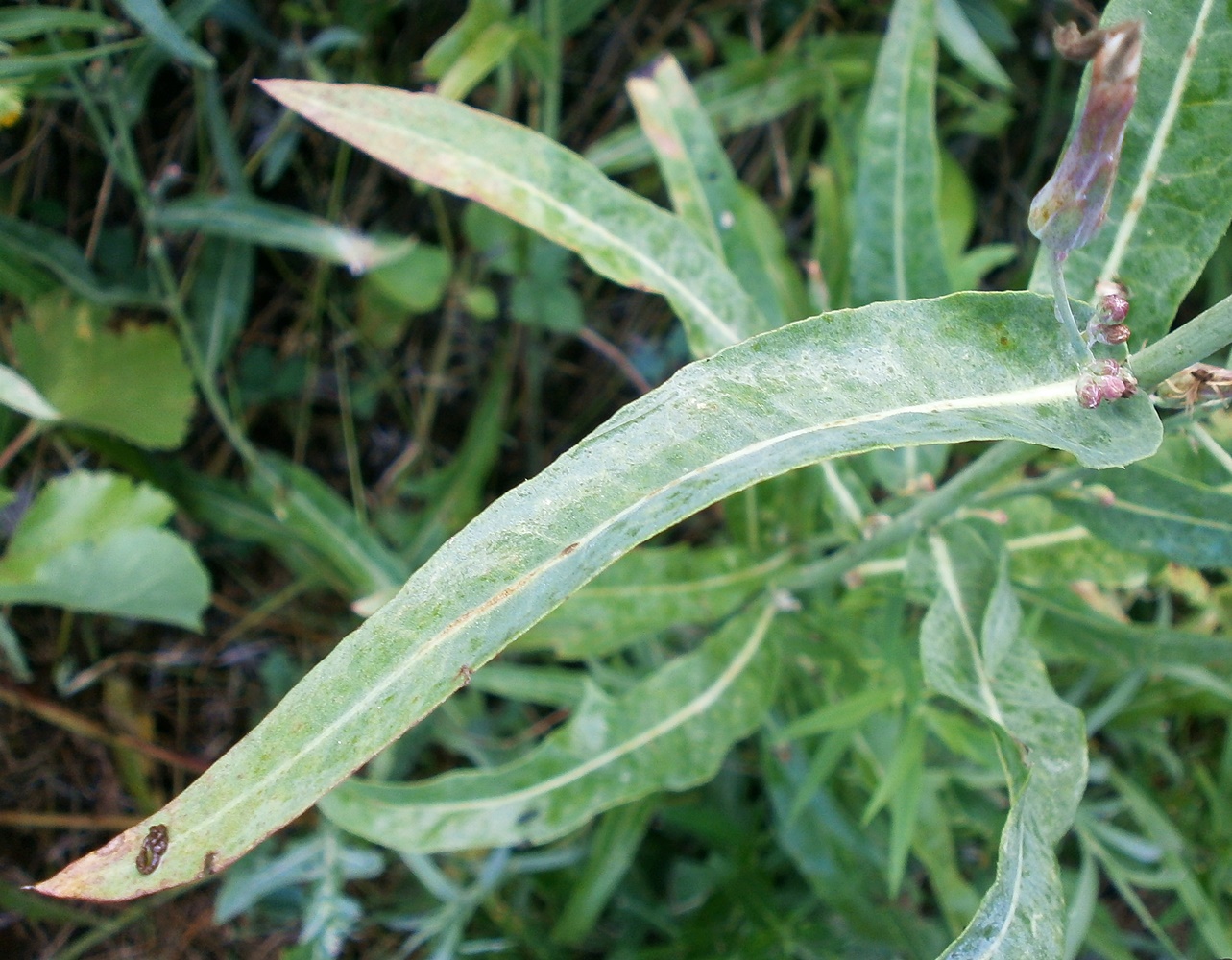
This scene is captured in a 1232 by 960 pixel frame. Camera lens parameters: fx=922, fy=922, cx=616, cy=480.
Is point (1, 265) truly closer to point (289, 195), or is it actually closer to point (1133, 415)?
point (289, 195)

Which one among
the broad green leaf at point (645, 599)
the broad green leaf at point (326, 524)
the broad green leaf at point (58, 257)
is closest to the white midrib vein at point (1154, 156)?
the broad green leaf at point (645, 599)

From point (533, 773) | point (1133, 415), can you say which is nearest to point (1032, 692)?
point (1133, 415)

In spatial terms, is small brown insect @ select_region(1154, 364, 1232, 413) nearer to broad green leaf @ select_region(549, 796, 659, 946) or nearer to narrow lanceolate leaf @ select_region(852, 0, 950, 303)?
narrow lanceolate leaf @ select_region(852, 0, 950, 303)

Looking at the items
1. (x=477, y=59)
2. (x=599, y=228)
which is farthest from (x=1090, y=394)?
(x=477, y=59)

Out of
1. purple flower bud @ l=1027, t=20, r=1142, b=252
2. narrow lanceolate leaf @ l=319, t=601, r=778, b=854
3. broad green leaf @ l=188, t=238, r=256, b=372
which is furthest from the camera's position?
broad green leaf @ l=188, t=238, r=256, b=372

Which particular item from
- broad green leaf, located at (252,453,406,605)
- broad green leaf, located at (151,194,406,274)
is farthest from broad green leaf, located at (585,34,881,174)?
broad green leaf, located at (252,453,406,605)

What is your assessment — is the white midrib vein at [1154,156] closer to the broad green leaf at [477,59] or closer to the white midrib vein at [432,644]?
the white midrib vein at [432,644]

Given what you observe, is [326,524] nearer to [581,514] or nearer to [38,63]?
[38,63]
